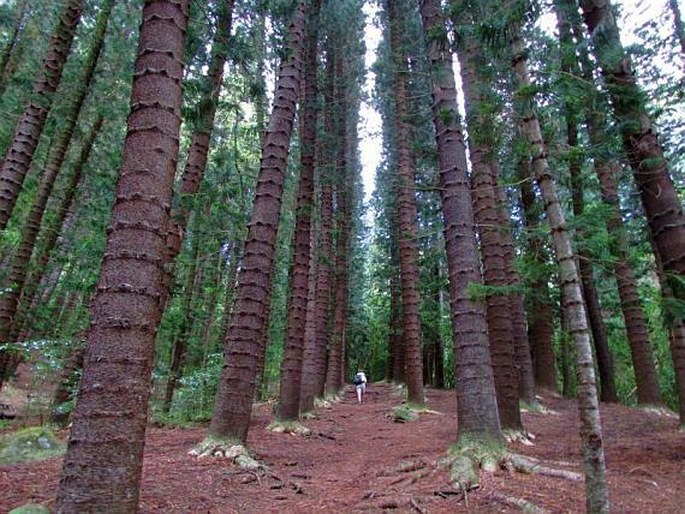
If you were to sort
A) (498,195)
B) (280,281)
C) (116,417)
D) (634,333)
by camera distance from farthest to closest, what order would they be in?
(280,281) → (498,195) → (634,333) → (116,417)

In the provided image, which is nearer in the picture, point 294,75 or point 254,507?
point 254,507

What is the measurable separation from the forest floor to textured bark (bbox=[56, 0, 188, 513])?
118 cm

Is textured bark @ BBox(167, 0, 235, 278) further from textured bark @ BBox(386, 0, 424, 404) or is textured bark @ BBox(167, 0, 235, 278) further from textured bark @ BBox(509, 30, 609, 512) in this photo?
textured bark @ BBox(386, 0, 424, 404)

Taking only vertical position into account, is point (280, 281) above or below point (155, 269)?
above

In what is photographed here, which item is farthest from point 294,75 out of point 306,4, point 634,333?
point 634,333

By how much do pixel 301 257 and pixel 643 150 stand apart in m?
6.78

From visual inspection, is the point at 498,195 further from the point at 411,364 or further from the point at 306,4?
the point at 306,4

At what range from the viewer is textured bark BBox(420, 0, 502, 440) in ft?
20.1

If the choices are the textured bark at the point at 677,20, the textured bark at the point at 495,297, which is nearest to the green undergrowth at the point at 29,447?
the textured bark at the point at 495,297

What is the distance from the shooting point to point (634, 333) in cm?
1170

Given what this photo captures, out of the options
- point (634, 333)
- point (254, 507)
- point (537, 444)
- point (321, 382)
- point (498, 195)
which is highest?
point (498, 195)

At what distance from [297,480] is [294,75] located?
6278 mm

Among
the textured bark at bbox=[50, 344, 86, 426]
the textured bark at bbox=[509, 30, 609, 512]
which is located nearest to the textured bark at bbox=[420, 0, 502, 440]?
the textured bark at bbox=[509, 30, 609, 512]

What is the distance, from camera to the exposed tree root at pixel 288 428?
31.5 feet
